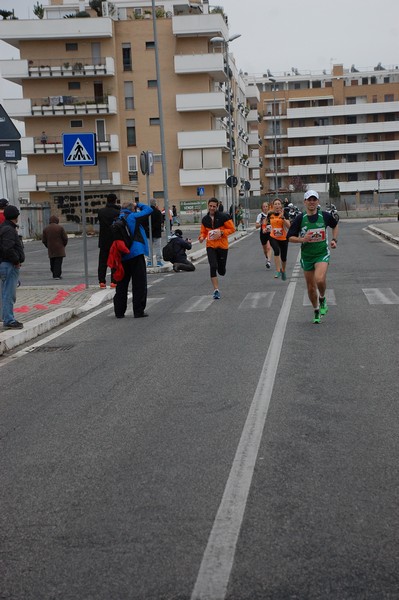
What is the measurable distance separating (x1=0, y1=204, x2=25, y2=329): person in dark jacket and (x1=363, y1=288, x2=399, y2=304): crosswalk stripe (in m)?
5.93

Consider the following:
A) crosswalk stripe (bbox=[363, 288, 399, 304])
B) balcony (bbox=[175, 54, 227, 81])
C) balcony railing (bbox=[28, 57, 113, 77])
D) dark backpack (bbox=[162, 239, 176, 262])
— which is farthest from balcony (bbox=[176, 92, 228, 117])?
crosswalk stripe (bbox=[363, 288, 399, 304])

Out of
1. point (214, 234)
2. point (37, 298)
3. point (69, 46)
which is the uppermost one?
point (69, 46)

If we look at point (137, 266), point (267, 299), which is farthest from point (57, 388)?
point (267, 299)

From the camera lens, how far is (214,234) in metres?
17.8

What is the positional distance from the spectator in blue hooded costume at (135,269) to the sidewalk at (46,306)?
99cm

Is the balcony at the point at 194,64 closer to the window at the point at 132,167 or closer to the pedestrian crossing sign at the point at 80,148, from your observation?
the window at the point at 132,167

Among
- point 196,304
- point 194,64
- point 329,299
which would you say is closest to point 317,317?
point 329,299

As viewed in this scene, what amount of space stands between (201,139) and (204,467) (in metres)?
75.1

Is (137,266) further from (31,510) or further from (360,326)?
(31,510)

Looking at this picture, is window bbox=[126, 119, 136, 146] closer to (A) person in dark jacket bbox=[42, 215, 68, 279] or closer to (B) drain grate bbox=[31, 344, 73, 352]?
(A) person in dark jacket bbox=[42, 215, 68, 279]

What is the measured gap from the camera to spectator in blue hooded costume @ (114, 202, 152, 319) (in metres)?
15.4

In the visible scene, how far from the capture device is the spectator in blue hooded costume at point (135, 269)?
15.4 m

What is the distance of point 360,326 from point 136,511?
8.08m

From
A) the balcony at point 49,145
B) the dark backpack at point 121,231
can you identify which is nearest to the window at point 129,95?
the balcony at point 49,145
